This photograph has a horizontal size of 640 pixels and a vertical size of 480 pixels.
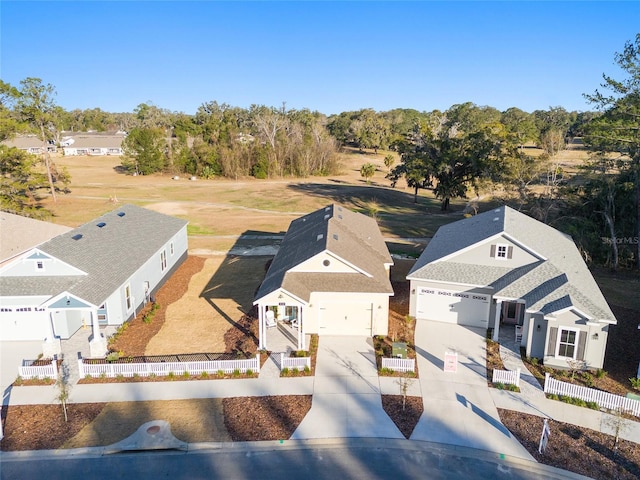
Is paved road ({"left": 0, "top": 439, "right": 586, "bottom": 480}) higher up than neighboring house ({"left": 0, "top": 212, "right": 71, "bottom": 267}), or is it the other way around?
neighboring house ({"left": 0, "top": 212, "right": 71, "bottom": 267})

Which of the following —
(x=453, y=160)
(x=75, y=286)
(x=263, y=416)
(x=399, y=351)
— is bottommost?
(x=263, y=416)

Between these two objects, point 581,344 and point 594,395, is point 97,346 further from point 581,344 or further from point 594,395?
point 581,344

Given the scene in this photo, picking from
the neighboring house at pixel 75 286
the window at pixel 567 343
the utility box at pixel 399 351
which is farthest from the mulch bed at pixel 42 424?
the window at pixel 567 343

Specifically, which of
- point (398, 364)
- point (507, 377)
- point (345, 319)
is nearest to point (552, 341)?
point (507, 377)

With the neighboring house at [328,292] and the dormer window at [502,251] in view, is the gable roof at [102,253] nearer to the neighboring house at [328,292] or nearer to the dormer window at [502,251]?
the neighboring house at [328,292]

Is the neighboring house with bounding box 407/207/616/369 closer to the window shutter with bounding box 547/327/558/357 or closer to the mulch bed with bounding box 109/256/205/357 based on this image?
the window shutter with bounding box 547/327/558/357

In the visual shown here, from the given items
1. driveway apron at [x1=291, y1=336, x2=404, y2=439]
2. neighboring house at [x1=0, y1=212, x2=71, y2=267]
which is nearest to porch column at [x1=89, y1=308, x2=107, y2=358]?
driveway apron at [x1=291, y1=336, x2=404, y2=439]

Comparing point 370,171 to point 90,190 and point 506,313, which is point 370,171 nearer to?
point 90,190
